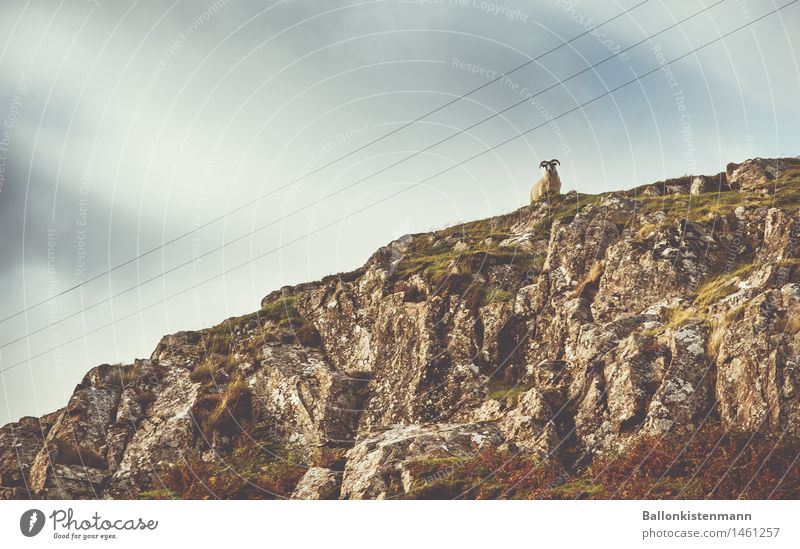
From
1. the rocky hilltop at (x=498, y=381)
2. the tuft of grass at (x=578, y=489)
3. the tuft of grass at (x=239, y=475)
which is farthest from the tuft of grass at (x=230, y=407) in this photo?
the tuft of grass at (x=578, y=489)

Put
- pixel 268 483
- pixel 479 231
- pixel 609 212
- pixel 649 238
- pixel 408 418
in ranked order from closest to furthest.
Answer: pixel 268 483 → pixel 408 418 → pixel 649 238 → pixel 609 212 → pixel 479 231

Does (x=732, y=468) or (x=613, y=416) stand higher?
(x=613, y=416)

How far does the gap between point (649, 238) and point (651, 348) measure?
7.34m

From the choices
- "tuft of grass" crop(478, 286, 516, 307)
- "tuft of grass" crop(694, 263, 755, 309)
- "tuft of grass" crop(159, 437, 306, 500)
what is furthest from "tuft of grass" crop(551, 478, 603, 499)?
"tuft of grass" crop(478, 286, 516, 307)

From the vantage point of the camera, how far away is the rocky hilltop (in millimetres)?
18016

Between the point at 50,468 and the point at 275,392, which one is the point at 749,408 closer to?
the point at 275,392

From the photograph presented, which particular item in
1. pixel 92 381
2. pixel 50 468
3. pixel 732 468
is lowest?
pixel 732 468

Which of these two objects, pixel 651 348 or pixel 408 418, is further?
pixel 408 418

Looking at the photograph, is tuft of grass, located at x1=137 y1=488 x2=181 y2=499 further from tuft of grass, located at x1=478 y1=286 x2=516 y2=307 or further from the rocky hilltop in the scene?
tuft of grass, located at x1=478 y1=286 x2=516 y2=307

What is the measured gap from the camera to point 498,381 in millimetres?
24703

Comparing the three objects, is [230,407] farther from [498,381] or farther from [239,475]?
[498,381]

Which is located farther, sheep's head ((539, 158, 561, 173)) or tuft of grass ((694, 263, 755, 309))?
sheep's head ((539, 158, 561, 173))

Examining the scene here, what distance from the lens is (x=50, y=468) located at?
24094 mm

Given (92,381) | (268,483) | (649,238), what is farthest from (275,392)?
(649,238)
